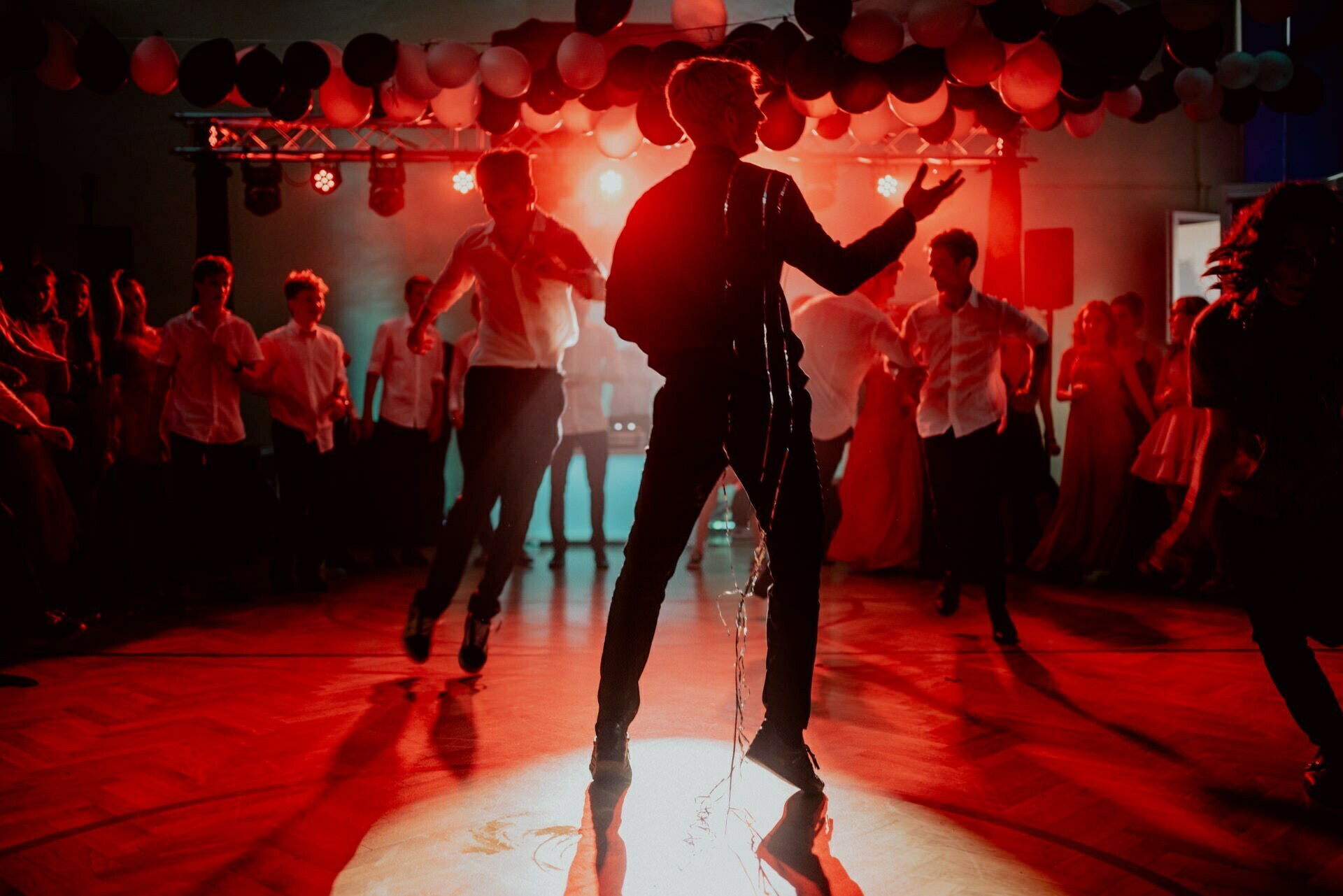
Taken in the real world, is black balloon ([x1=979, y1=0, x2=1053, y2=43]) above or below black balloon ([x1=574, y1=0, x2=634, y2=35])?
below

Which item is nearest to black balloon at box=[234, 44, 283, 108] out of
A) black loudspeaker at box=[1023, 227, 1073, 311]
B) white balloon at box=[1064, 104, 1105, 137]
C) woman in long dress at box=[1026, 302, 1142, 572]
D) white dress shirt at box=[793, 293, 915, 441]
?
white dress shirt at box=[793, 293, 915, 441]

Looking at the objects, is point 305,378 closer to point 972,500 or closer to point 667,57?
point 667,57

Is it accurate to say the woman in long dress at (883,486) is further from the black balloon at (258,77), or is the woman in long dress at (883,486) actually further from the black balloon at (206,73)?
the black balloon at (206,73)

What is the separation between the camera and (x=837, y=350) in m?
4.94

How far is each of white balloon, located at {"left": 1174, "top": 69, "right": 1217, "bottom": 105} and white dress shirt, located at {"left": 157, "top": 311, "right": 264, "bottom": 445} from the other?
4.83 m

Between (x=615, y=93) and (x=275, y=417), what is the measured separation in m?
2.36

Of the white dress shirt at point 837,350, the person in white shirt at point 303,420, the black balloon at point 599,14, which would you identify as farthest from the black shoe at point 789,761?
the black balloon at point 599,14

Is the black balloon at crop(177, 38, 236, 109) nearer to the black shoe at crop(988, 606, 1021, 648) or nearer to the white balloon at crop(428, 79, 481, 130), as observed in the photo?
the white balloon at crop(428, 79, 481, 130)

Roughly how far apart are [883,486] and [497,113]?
3009 mm

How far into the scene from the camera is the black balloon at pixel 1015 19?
16.8 ft

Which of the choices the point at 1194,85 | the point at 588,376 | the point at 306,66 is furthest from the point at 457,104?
the point at 1194,85

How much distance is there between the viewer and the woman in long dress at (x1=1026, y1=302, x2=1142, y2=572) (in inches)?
237

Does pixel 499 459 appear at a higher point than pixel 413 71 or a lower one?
lower

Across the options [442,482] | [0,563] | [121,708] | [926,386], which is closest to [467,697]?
[121,708]
